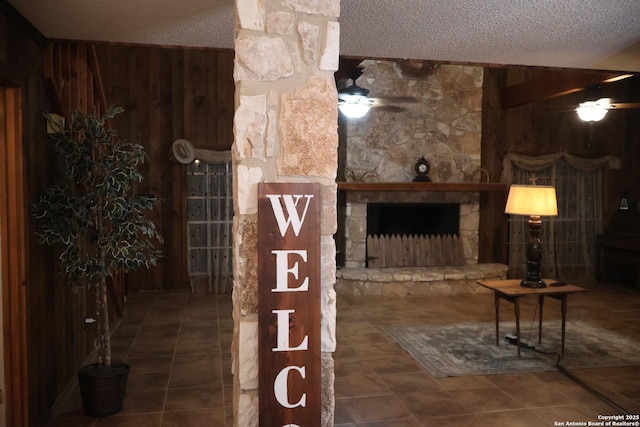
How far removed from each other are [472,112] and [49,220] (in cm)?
564

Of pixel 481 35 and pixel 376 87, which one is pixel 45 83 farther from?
pixel 376 87

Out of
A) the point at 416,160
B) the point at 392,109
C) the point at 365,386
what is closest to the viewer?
the point at 365,386

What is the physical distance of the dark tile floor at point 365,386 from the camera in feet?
10.1

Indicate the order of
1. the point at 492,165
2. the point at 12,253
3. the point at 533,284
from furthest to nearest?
1. the point at 492,165
2. the point at 533,284
3. the point at 12,253

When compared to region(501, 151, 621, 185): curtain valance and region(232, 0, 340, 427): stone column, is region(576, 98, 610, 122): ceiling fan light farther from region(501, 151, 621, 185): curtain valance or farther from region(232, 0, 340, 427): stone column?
region(232, 0, 340, 427): stone column

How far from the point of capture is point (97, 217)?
3027mm

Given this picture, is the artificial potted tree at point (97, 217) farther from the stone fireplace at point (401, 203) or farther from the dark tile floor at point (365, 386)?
the stone fireplace at point (401, 203)

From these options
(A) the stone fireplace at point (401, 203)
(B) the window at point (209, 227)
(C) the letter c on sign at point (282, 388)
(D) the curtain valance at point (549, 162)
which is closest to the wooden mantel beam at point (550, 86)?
(D) the curtain valance at point (549, 162)

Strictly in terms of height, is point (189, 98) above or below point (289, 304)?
above

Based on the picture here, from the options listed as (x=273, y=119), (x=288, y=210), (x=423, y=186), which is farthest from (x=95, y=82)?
(x=423, y=186)

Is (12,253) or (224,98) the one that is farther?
(224,98)

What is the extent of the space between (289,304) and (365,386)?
194 centimetres

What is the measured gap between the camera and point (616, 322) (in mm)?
5262

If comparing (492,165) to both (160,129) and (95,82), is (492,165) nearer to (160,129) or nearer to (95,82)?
(160,129)
